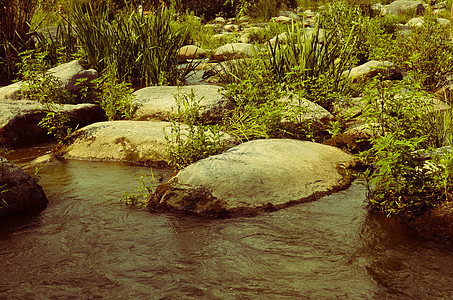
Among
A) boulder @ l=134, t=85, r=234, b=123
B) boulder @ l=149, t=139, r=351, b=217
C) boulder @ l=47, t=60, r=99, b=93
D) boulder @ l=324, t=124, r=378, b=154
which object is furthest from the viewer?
boulder @ l=47, t=60, r=99, b=93

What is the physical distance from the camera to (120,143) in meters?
6.07

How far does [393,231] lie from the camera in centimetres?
388

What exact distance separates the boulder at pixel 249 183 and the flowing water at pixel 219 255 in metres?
0.12

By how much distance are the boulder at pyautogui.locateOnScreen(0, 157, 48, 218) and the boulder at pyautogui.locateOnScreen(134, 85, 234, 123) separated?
102 inches

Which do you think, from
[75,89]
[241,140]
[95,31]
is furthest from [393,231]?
[95,31]

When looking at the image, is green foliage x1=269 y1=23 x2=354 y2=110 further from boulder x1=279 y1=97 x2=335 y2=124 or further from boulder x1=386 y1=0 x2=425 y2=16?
boulder x1=386 y1=0 x2=425 y2=16

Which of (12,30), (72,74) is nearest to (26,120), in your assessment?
(72,74)

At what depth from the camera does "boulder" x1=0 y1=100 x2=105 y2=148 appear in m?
6.59

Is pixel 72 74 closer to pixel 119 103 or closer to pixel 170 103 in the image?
pixel 119 103

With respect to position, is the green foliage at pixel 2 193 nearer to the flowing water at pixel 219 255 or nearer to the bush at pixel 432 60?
the flowing water at pixel 219 255

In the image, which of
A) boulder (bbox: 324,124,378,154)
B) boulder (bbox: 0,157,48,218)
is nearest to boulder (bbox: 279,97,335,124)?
boulder (bbox: 324,124,378,154)

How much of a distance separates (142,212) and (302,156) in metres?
1.69

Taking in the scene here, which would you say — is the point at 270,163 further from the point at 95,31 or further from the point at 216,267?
the point at 95,31

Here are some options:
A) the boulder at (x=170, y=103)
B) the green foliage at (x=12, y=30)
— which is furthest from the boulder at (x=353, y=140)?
the green foliage at (x=12, y=30)
